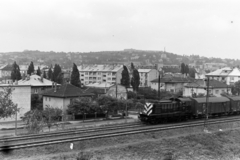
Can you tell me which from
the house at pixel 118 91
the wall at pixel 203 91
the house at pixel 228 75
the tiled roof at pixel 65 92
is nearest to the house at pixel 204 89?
the wall at pixel 203 91

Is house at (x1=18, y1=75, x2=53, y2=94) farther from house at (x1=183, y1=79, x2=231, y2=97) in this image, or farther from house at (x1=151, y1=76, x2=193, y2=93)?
house at (x1=183, y1=79, x2=231, y2=97)

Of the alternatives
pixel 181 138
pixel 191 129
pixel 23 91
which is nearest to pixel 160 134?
pixel 181 138

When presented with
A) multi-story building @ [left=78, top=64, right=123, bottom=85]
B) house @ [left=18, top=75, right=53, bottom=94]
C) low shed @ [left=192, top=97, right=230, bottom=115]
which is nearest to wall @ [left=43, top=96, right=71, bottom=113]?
house @ [left=18, top=75, right=53, bottom=94]

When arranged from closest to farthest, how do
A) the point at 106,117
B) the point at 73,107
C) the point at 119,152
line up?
1. the point at 119,152
2. the point at 73,107
3. the point at 106,117

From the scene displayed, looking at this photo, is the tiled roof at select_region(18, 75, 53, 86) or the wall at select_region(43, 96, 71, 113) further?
the tiled roof at select_region(18, 75, 53, 86)

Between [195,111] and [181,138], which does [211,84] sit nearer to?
[195,111]

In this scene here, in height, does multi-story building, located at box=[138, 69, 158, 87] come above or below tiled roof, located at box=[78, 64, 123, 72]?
below
